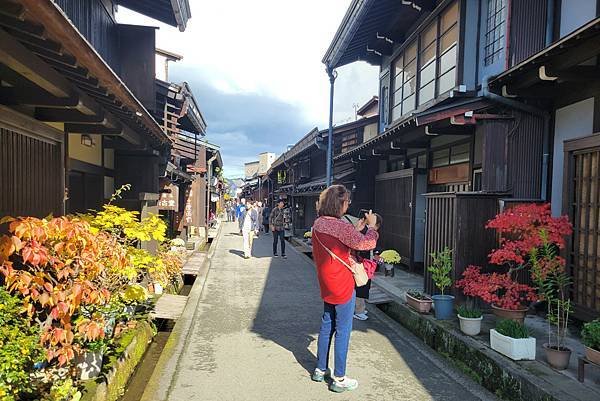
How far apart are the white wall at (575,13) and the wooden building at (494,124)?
0.7 inches

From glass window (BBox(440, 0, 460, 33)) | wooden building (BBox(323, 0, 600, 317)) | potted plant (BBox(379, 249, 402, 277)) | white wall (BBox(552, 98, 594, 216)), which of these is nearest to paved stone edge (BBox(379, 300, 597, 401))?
wooden building (BBox(323, 0, 600, 317))

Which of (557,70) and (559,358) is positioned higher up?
(557,70)

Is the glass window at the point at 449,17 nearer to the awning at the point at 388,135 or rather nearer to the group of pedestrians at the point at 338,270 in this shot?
the awning at the point at 388,135

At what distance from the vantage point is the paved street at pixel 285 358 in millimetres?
4441

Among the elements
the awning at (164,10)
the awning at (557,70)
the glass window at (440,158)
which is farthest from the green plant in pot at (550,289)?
the awning at (164,10)

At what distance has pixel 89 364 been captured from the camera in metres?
4.16

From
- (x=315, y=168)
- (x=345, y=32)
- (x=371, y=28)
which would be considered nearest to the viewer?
(x=345, y=32)

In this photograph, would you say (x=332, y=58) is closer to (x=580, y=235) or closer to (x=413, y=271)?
(x=413, y=271)

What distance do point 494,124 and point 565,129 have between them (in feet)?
3.49

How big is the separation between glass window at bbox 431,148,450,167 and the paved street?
4.56m

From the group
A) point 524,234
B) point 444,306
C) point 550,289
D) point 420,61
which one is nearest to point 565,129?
point 524,234

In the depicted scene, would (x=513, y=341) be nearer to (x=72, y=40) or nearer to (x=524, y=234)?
(x=524, y=234)

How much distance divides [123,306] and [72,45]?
331cm

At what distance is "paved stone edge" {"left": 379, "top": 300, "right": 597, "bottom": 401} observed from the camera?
402cm
